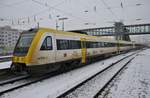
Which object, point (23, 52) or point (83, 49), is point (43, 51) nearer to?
point (23, 52)

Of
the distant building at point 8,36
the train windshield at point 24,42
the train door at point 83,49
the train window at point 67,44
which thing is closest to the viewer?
the train windshield at point 24,42

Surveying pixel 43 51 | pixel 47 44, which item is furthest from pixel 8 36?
pixel 43 51

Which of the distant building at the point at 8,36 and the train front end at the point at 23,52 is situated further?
the distant building at the point at 8,36

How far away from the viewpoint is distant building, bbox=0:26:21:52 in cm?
3698

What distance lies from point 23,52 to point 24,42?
0.73 metres

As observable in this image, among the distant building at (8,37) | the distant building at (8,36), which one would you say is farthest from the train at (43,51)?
the distant building at (8,36)

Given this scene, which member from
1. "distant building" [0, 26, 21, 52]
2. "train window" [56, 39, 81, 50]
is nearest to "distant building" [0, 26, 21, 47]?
"distant building" [0, 26, 21, 52]

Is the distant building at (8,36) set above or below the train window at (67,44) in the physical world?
above

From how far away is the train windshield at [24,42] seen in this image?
10.5 m

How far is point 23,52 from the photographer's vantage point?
412 inches

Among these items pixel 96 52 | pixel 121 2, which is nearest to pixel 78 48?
pixel 96 52

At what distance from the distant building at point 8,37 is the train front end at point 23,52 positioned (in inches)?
1025

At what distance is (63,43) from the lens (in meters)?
13.0

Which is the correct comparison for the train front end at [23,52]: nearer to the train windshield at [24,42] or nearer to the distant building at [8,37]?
the train windshield at [24,42]
